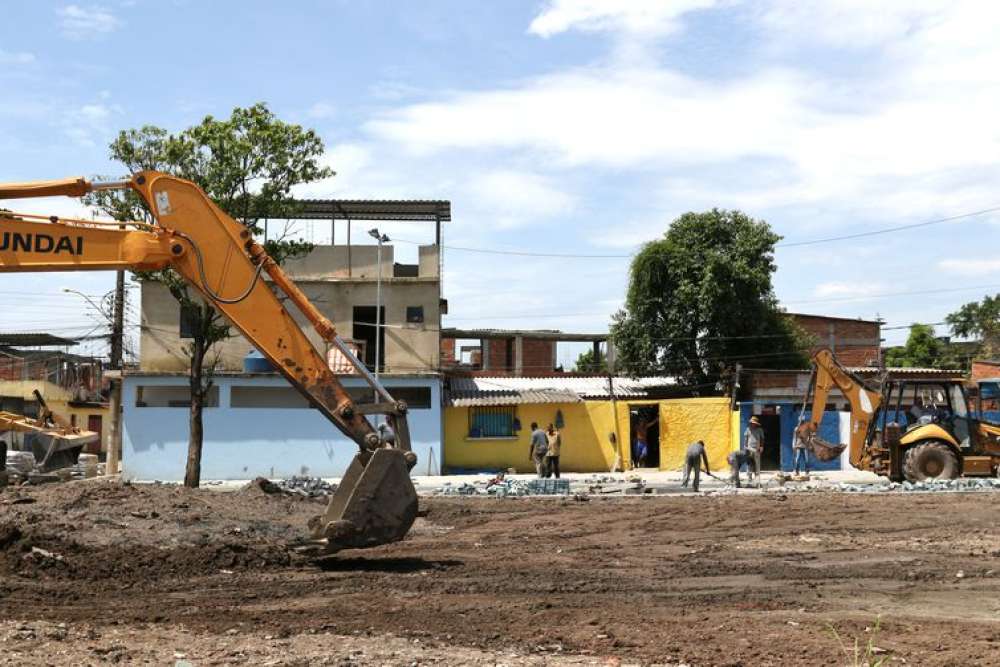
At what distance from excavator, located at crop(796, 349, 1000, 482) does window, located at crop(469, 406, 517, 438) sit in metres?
11.8

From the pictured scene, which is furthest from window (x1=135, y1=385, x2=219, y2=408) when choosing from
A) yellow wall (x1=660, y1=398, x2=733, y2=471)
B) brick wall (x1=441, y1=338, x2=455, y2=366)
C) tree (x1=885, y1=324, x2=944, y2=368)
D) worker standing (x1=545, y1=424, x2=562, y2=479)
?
tree (x1=885, y1=324, x2=944, y2=368)

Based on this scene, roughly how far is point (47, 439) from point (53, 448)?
0.32m

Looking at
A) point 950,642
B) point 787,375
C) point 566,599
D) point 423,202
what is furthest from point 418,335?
point 950,642

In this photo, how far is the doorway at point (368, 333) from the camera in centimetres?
3478

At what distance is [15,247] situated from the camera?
39.5 ft

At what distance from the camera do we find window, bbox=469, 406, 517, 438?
112 feet

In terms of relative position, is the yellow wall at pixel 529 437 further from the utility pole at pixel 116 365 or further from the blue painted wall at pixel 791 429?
the utility pole at pixel 116 365

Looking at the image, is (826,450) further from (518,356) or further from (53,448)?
(518,356)

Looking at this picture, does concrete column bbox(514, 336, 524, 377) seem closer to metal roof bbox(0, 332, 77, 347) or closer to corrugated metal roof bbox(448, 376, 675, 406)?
corrugated metal roof bbox(448, 376, 675, 406)

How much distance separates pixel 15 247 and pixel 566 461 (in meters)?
24.0

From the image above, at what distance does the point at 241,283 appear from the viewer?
12.9 m

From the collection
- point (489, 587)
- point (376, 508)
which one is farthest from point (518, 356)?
point (489, 587)

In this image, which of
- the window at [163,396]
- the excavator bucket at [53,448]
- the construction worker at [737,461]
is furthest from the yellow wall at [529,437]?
the excavator bucket at [53,448]

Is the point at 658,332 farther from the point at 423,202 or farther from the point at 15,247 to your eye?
the point at 15,247
